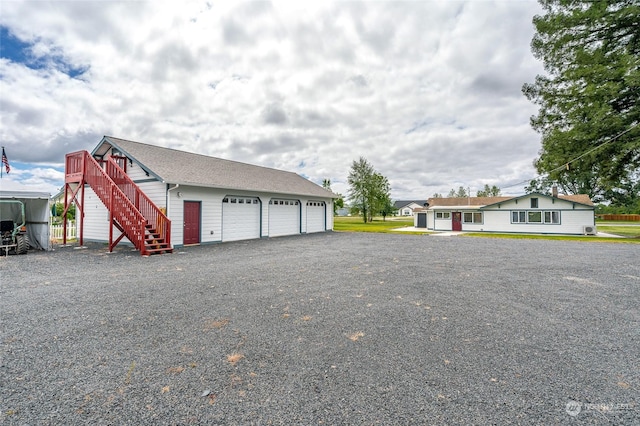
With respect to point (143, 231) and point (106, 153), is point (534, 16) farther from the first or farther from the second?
point (106, 153)

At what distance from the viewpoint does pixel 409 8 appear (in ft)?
34.1

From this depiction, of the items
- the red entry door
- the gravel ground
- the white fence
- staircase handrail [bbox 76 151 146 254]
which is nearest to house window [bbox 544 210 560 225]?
the gravel ground

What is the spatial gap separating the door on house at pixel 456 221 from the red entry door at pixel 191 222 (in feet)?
75.2

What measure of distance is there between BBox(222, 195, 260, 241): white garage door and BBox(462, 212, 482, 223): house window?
2003cm

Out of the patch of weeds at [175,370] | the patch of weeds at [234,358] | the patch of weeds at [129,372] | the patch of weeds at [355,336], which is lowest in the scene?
the patch of weeds at [355,336]

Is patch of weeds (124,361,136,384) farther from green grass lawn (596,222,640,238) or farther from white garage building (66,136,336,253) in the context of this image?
green grass lawn (596,222,640,238)

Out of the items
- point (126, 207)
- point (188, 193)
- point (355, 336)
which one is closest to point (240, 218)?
point (188, 193)

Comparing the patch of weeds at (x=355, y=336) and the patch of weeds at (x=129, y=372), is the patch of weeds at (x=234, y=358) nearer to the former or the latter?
the patch of weeds at (x=129, y=372)

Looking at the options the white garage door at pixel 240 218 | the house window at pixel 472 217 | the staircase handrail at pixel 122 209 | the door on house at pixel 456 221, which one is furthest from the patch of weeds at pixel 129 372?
the house window at pixel 472 217

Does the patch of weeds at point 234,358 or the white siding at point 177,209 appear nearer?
the patch of weeds at point 234,358

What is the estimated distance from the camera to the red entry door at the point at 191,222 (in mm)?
12609

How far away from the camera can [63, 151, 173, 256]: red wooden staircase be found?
33.4 ft

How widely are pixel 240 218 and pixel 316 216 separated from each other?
781 cm

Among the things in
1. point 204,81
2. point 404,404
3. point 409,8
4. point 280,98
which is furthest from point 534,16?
point 404,404
